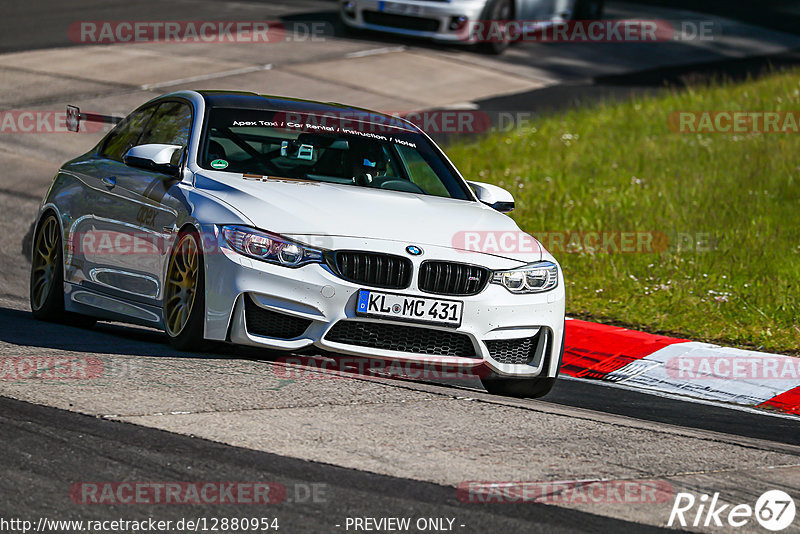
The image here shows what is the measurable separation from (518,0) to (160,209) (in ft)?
51.3

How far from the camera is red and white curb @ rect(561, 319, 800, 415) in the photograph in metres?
8.12

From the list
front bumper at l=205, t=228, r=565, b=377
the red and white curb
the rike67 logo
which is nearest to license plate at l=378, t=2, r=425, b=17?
the red and white curb

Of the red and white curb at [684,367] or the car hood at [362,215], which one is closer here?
the car hood at [362,215]

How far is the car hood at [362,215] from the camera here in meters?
6.67

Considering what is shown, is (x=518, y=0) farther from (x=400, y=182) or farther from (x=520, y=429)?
(x=520, y=429)

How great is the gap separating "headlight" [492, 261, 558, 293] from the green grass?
8.85ft

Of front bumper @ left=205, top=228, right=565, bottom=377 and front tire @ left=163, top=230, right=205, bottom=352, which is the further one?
front tire @ left=163, top=230, right=205, bottom=352

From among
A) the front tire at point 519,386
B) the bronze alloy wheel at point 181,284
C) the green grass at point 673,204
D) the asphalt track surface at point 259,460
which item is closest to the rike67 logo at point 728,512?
the asphalt track surface at point 259,460

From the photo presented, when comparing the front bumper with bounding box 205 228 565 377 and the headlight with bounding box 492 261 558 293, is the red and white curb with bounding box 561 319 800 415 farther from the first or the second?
the front bumper with bounding box 205 228 565 377

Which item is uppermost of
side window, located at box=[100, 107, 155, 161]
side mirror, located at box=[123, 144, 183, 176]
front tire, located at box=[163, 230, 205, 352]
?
side mirror, located at box=[123, 144, 183, 176]

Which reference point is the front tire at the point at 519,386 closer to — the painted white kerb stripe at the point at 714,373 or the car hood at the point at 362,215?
the car hood at the point at 362,215

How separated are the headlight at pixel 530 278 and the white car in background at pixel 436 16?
561 inches

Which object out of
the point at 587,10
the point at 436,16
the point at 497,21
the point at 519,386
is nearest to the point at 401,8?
the point at 436,16

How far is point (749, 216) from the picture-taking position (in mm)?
12414
